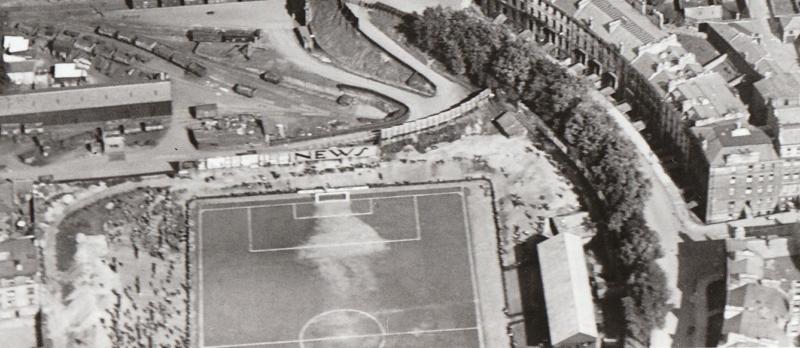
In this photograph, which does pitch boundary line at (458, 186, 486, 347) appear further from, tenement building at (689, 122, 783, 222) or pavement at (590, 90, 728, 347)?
tenement building at (689, 122, 783, 222)

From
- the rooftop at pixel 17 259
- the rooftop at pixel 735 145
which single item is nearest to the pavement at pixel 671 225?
the rooftop at pixel 735 145

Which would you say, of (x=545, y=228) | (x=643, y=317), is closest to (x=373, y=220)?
(x=545, y=228)

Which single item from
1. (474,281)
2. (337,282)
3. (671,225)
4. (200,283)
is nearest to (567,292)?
(474,281)

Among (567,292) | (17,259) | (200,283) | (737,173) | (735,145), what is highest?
(735,145)

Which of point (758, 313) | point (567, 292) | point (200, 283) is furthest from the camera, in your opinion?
point (200, 283)

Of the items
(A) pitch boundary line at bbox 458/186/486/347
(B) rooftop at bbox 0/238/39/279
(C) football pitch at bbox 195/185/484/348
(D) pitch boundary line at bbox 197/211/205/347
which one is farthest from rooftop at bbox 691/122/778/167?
(B) rooftop at bbox 0/238/39/279

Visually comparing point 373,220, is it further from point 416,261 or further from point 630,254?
point 630,254

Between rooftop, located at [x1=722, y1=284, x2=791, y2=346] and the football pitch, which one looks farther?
the football pitch

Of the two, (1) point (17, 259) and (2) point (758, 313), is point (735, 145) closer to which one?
(2) point (758, 313)
